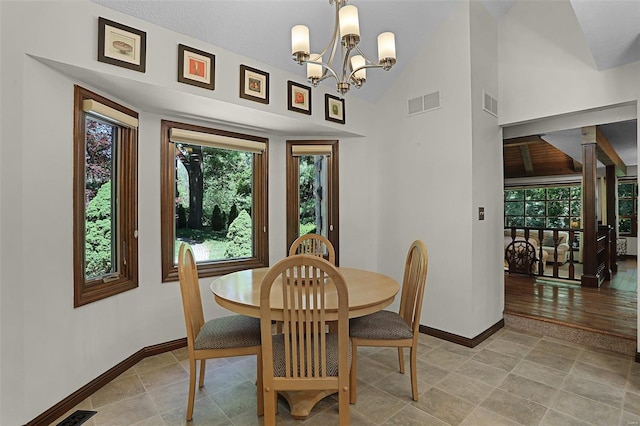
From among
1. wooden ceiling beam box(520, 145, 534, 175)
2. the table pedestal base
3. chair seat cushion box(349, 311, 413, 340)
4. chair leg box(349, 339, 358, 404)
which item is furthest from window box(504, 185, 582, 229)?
the table pedestal base

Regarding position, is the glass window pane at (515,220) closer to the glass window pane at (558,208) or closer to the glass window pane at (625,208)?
the glass window pane at (558,208)

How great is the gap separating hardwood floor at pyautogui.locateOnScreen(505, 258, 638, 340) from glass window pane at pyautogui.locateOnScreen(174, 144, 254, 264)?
3128 mm

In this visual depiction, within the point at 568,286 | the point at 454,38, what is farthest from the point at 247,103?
the point at 568,286

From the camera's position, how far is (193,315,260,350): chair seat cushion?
1903mm

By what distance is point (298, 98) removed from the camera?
3117mm

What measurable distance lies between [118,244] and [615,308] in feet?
16.9

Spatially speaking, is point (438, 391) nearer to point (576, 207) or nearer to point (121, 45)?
point (121, 45)

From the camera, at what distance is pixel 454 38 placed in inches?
121

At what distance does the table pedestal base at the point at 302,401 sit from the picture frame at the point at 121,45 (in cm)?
242

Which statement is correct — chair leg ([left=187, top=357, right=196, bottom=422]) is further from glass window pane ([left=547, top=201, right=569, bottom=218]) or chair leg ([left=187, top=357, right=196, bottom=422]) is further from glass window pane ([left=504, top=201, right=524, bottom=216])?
glass window pane ([left=547, top=201, right=569, bottom=218])

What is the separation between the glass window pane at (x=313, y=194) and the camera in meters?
3.82

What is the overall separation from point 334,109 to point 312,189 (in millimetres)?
975

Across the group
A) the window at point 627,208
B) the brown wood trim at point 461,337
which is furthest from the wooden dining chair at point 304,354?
the window at point 627,208

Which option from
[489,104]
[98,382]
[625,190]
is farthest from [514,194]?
[98,382]
